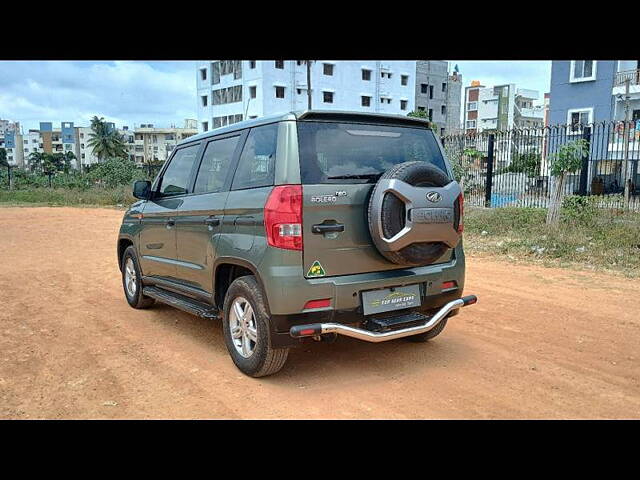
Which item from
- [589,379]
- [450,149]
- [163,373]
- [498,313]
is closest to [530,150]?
[450,149]

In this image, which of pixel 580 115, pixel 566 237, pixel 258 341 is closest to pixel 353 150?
pixel 258 341

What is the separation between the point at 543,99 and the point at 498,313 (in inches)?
3520

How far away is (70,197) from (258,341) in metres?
27.1

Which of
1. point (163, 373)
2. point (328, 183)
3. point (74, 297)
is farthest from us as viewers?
point (74, 297)

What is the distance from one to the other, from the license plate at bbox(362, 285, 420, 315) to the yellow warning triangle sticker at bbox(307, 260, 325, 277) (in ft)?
1.25

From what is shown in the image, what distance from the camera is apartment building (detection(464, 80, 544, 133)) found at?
242ft

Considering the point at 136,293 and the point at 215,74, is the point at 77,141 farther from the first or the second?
the point at 136,293

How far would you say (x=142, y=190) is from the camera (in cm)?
596

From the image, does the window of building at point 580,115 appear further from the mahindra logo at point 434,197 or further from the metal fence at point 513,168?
the mahindra logo at point 434,197

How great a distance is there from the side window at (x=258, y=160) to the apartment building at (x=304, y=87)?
4265cm

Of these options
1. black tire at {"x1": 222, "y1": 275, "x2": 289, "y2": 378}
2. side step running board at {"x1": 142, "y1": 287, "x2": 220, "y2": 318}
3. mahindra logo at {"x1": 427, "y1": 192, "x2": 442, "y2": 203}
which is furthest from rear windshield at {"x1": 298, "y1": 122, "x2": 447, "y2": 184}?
side step running board at {"x1": 142, "y1": 287, "x2": 220, "y2": 318}

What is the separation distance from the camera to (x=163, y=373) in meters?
4.37

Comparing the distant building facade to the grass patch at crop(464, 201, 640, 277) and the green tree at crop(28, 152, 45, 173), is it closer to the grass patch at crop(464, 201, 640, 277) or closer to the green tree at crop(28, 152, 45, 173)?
the green tree at crop(28, 152, 45, 173)
